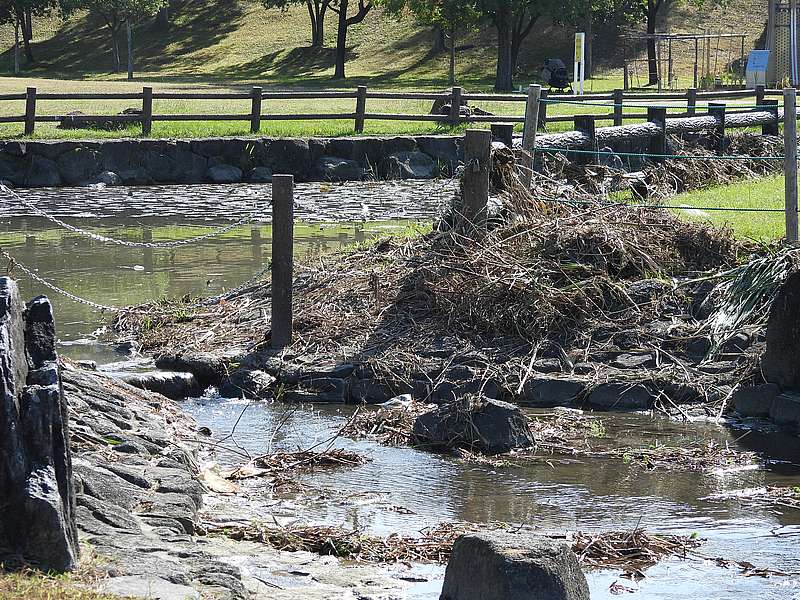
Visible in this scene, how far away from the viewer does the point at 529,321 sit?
1052cm

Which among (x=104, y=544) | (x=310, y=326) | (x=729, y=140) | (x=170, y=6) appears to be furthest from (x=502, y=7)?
(x=104, y=544)

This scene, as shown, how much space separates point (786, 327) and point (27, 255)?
38.7 feet

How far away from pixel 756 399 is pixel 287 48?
5424 centimetres

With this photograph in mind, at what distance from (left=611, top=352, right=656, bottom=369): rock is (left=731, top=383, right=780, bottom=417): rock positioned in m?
0.89

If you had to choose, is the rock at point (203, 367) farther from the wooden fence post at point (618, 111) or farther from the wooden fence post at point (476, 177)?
the wooden fence post at point (618, 111)

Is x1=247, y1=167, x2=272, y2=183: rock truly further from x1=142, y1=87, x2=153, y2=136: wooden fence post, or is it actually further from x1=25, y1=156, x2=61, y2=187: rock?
x1=25, y1=156, x2=61, y2=187: rock

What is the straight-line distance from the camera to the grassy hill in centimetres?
5450

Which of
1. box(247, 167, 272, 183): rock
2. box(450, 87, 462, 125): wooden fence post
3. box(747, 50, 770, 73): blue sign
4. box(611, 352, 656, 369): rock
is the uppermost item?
box(747, 50, 770, 73): blue sign

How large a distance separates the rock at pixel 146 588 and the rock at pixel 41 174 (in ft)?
67.9

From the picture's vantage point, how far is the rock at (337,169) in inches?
1001

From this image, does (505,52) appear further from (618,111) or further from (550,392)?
(550,392)

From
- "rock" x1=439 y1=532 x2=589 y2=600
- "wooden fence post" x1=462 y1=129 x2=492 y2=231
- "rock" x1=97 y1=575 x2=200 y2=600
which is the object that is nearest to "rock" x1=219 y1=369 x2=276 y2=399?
"wooden fence post" x1=462 y1=129 x2=492 y2=231

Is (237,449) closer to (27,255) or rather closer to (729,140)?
(27,255)

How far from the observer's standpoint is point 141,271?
1594cm
